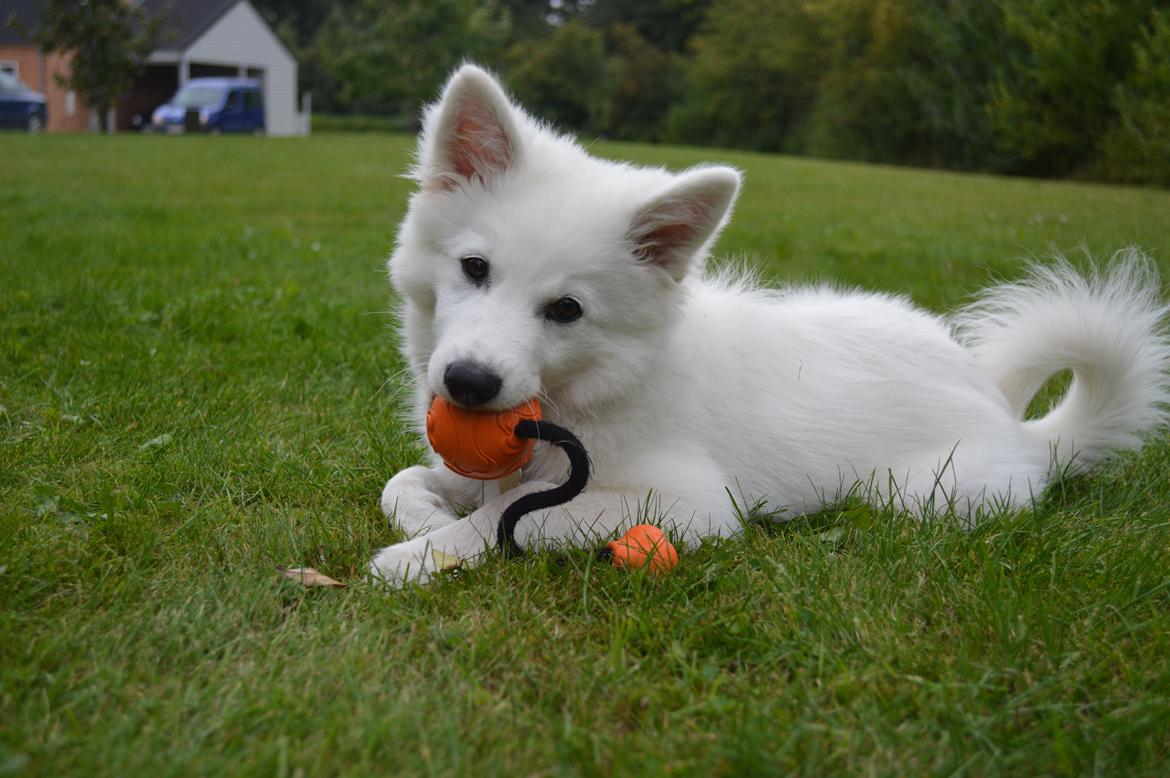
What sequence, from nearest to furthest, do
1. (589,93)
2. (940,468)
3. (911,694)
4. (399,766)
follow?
1. (399,766)
2. (911,694)
3. (940,468)
4. (589,93)

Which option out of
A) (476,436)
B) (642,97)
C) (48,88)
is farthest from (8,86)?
(476,436)

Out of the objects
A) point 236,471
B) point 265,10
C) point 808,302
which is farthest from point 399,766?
point 265,10

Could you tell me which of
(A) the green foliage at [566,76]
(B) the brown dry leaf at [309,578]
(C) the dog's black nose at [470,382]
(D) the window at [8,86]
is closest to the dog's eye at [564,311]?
(C) the dog's black nose at [470,382]

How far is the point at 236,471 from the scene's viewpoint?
2.96 m

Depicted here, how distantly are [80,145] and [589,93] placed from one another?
96.6 feet

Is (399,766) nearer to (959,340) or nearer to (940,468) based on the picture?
(940,468)

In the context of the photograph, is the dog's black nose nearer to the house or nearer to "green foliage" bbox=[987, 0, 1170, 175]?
"green foliage" bbox=[987, 0, 1170, 175]

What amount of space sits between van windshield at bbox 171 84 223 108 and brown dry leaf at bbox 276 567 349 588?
36970 mm

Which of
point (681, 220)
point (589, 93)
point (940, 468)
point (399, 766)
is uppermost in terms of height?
point (589, 93)

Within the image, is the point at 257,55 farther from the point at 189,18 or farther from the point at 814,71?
the point at 814,71

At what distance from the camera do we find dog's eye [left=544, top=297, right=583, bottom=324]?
8.26ft

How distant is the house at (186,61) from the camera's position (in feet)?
127

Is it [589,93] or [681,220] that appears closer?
[681,220]

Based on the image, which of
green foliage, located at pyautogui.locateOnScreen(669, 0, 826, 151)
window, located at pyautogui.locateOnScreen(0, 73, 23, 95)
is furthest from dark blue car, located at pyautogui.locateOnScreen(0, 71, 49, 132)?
green foliage, located at pyautogui.locateOnScreen(669, 0, 826, 151)
